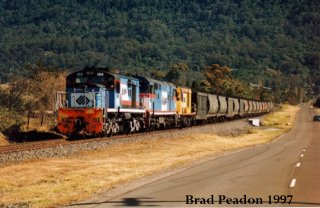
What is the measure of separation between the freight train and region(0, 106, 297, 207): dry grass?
2.74 metres

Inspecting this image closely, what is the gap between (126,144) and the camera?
34812 millimetres

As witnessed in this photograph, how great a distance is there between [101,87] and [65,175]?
1441cm

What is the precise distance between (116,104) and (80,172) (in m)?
15.0

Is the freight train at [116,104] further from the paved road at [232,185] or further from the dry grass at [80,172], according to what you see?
the paved road at [232,185]

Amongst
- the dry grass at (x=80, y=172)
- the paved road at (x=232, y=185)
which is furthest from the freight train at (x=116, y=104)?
the paved road at (x=232, y=185)

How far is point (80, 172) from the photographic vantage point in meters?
21.8

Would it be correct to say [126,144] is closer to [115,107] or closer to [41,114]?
[115,107]

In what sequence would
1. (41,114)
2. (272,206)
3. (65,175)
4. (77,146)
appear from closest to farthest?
(272,206) < (65,175) < (77,146) < (41,114)

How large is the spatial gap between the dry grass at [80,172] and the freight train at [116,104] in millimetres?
2745

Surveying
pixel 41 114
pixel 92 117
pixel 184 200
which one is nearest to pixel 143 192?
pixel 184 200

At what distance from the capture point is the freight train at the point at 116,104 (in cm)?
3391

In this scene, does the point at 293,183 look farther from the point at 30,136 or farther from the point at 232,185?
the point at 30,136

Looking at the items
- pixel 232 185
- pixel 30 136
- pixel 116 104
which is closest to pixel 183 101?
pixel 116 104

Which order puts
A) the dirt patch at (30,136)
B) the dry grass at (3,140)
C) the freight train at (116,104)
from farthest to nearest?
1. the dirt patch at (30,136)
2. the freight train at (116,104)
3. the dry grass at (3,140)
